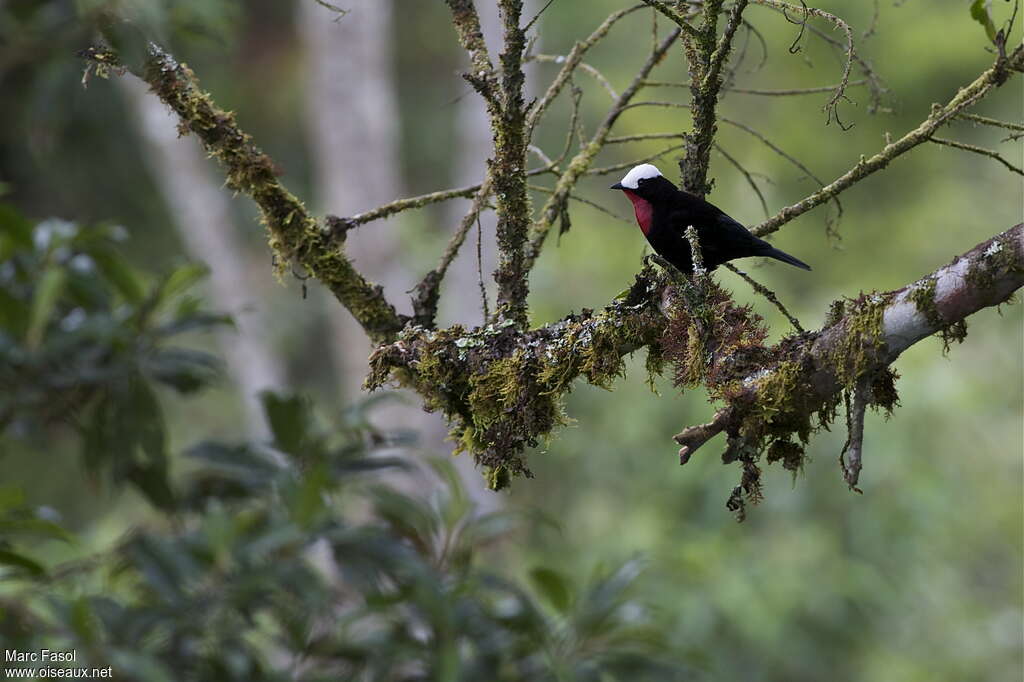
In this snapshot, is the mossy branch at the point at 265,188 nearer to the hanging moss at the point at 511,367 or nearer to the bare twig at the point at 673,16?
the hanging moss at the point at 511,367

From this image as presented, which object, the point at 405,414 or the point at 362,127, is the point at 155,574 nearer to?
the point at 405,414

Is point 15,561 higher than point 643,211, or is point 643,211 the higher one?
point 643,211

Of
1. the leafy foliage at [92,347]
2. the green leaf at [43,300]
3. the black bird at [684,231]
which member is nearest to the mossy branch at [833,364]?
the black bird at [684,231]

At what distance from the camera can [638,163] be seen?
2586 millimetres

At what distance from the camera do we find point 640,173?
8.73 feet

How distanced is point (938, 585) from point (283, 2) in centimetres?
1127

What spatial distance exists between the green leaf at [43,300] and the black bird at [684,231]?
1770mm

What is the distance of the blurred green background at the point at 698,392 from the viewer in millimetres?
6133

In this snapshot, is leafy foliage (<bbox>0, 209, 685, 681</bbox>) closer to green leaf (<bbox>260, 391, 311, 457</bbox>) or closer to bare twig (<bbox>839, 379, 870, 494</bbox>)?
green leaf (<bbox>260, 391, 311, 457</bbox>)

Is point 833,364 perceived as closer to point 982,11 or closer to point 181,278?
point 982,11

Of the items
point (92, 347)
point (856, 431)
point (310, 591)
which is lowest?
point (856, 431)

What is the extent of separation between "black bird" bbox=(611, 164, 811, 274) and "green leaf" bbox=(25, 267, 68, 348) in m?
1.77

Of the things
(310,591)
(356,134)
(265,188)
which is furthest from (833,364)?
(356,134)

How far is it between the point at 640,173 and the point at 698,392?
4032 mm
